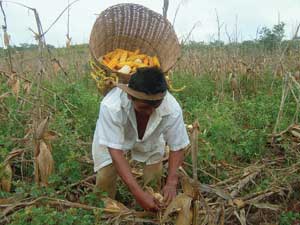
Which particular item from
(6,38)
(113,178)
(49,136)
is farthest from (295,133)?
(6,38)

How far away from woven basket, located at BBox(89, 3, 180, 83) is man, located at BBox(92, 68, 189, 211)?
1.73ft

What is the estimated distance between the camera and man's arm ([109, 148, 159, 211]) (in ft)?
6.73

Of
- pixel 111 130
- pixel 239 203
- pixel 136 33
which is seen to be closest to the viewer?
pixel 111 130

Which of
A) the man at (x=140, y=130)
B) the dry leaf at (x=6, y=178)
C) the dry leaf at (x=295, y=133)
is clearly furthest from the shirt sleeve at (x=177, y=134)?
the dry leaf at (x=295, y=133)

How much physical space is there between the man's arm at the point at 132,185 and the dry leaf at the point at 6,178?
0.79 meters

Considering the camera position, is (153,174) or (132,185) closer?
(132,185)

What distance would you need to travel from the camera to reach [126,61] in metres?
2.71

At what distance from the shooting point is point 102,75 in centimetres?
246

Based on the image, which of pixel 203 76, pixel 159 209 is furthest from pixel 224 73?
pixel 159 209

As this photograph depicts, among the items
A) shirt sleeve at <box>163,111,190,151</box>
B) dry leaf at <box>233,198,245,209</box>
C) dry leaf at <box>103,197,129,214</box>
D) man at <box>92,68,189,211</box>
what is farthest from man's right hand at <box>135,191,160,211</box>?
dry leaf at <box>233,198,245,209</box>

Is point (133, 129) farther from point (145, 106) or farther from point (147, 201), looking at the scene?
point (147, 201)

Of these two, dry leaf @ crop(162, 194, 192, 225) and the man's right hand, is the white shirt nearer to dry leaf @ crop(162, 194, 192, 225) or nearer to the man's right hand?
the man's right hand

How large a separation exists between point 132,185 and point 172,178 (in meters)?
0.30

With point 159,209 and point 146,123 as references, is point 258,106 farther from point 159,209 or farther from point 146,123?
point 159,209
